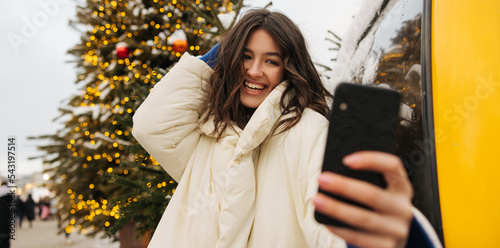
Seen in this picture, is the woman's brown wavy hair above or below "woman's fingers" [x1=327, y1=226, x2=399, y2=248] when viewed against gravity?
above

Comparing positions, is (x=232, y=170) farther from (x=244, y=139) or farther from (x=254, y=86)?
(x=254, y=86)

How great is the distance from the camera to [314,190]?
3.99ft

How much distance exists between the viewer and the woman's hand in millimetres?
554

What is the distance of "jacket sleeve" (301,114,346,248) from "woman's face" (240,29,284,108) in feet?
1.45

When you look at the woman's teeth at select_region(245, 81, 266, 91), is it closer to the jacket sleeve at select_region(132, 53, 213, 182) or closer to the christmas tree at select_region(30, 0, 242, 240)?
the jacket sleeve at select_region(132, 53, 213, 182)

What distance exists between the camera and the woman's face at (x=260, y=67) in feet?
6.01

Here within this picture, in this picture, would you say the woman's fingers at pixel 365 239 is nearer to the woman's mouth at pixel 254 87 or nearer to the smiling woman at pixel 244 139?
the smiling woman at pixel 244 139

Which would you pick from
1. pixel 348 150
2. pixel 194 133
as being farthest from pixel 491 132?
pixel 194 133

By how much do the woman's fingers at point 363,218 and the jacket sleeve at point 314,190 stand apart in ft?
1.19

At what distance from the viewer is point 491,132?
942 mm

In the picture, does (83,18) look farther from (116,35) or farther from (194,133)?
(194,133)

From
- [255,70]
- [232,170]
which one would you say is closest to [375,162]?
[232,170]

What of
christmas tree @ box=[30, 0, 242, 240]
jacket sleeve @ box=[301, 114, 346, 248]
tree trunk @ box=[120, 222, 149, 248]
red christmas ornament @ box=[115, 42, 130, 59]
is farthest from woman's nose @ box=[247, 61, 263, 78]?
tree trunk @ box=[120, 222, 149, 248]

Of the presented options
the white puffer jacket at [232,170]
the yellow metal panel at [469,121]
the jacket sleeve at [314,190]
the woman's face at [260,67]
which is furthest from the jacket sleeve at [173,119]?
the yellow metal panel at [469,121]
